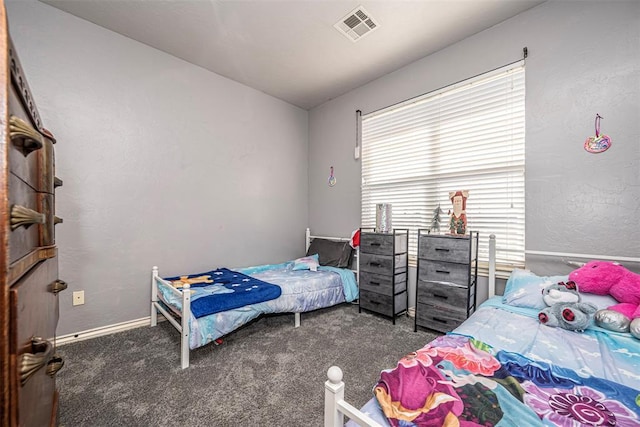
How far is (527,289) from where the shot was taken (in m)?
1.81

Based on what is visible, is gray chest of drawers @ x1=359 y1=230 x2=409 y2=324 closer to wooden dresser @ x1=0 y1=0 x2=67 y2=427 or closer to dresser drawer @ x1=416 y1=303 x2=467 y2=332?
dresser drawer @ x1=416 y1=303 x2=467 y2=332

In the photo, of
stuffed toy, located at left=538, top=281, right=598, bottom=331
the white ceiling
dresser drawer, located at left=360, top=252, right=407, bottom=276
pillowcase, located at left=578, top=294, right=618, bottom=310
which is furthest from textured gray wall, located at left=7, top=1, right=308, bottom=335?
pillowcase, located at left=578, top=294, right=618, bottom=310

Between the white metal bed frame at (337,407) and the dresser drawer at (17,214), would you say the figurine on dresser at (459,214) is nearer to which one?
the white metal bed frame at (337,407)

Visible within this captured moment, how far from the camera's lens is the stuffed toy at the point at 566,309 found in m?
1.43

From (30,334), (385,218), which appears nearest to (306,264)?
(385,218)

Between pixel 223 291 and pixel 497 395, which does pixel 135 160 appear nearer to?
pixel 223 291

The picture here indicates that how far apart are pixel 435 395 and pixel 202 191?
291 centimetres

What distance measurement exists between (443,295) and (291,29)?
2.81 meters

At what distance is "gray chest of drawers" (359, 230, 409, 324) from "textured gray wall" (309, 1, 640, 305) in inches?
29.8

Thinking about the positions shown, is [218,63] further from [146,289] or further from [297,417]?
[297,417]

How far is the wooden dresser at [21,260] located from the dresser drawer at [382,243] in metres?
2.45

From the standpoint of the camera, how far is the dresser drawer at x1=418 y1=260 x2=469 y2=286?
2.21 m

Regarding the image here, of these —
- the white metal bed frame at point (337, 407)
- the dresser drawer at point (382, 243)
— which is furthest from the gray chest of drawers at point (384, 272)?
the white metal bed frame at point (337, 407)

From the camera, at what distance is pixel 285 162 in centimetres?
383
